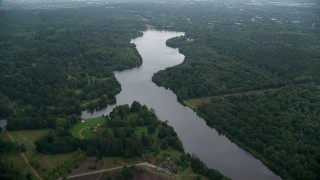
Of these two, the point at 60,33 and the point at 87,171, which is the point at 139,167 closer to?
the point at 87,171

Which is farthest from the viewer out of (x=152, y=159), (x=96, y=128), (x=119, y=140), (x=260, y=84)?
(x=260, y=84)

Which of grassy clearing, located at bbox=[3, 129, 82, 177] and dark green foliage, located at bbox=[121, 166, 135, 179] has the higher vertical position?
dark green foliage, located at bbox=[121, 166, 135, 179]

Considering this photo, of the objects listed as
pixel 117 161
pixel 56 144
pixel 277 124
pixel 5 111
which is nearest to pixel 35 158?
pixel 56 144

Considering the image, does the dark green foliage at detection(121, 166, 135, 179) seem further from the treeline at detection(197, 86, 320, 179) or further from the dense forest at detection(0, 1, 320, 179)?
the treeline at detection(197, 86, 320, 179)

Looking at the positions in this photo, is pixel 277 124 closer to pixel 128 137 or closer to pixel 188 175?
pixel 188 175

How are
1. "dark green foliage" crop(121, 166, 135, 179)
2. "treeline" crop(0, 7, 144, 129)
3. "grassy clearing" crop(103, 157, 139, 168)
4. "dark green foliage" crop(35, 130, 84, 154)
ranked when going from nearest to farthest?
"dark green foliage" crop(121, 166, 135, 179), "grassy clearing" crop(103, 157, 139, 168), "dark green foliage" crop(35, 130, 84, 154), "treeline" crop(0, 7, 144, 129)

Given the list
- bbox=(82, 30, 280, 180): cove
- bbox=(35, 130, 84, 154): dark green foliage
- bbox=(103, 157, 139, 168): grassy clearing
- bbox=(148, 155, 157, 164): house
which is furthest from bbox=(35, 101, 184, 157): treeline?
bbox=(82, 30, 280, 180): cove
